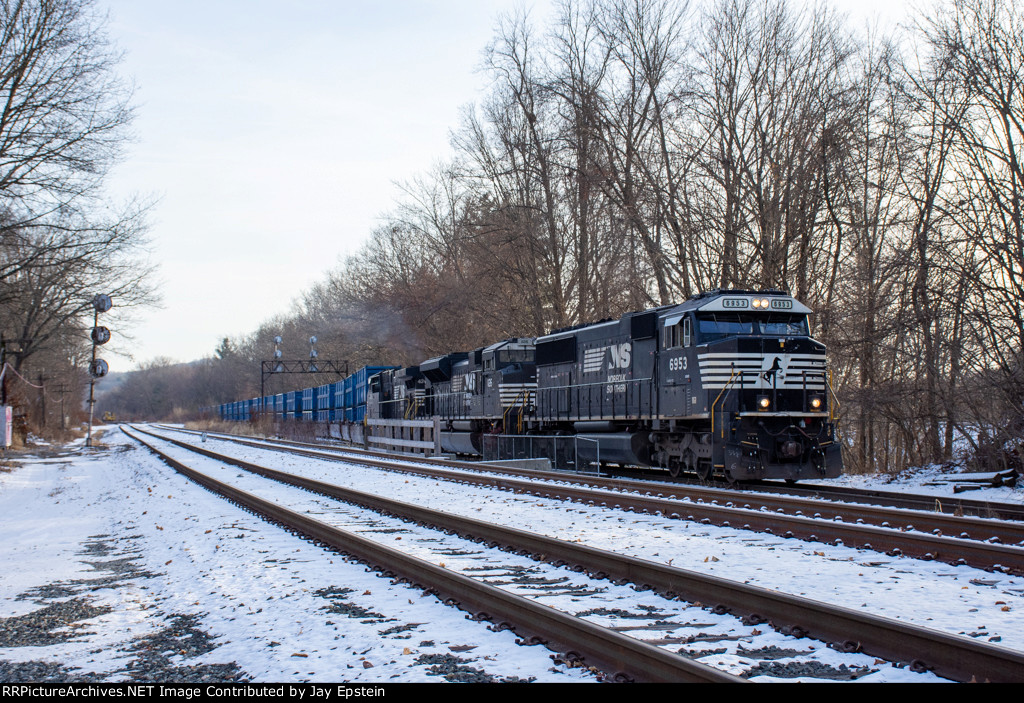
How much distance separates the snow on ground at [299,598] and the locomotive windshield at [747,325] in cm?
468

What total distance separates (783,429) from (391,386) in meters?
22.9

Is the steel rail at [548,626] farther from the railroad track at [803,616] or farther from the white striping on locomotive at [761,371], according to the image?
the white striping on locomotive at [761,371]

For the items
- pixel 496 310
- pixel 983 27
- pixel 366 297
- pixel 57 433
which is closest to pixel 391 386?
pixel 496 310

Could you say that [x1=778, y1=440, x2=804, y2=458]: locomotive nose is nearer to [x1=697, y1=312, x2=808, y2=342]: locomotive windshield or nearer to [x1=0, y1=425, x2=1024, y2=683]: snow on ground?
[x1=697, y1=312, x2=808, y2=342]: locomotive windshield

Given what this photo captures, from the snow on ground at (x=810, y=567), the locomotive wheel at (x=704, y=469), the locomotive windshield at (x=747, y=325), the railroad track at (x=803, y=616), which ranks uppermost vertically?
Result: the locomotive windshield at (x=747, y=325)

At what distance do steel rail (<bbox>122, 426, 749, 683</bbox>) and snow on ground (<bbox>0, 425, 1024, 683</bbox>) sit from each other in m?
0.15

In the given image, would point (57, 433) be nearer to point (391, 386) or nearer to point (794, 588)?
point (391, 386)

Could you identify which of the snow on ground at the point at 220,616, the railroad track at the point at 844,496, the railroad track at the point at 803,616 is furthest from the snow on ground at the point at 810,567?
the snow on ground at the point at 220,616

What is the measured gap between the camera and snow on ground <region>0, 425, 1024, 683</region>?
4852mm

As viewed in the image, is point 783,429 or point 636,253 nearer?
point 783,429

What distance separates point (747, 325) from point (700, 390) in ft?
4.61

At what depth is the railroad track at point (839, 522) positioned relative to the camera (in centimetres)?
726

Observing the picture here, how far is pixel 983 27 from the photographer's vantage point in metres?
15.9

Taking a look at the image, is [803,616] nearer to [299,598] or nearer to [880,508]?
[299,598]
